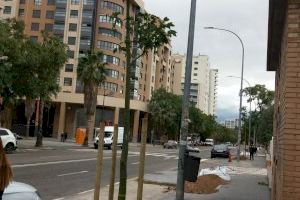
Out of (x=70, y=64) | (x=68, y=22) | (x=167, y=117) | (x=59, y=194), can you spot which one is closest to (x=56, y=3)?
(x=68, y=22)

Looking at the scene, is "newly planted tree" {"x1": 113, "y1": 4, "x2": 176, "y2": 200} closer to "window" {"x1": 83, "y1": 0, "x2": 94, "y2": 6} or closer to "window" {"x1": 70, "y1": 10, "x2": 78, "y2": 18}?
"window" {"x1": 83, "y1": 0, "x2": 94, "y2": 6}

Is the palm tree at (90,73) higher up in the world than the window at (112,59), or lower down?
lower down

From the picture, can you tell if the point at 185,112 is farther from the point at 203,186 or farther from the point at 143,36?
the point at 203,186

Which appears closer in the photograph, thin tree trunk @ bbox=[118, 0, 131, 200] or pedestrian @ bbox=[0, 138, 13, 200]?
pedestrian @ bbox=[0, 138, 13, 200]

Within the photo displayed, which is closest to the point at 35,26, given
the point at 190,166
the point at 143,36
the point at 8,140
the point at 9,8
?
the point at 9,8

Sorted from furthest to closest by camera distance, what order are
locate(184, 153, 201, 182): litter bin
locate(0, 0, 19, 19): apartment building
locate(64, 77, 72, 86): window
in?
1. locate(0, 0, 19, 19): apartment building
2. locate(64, 77, 72, 86): window
3. locate(184, 153, 201, 182): litter bin

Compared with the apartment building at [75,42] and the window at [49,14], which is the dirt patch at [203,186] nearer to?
the apartment building at [75,42]

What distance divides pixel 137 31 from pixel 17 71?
1182 inches

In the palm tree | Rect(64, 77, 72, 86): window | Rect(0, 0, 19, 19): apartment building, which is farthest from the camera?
Rect(0, 0, 19, 19): apartment building

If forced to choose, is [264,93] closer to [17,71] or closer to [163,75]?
[163,75]

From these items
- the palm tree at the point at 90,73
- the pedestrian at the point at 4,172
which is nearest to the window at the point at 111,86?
the palm tree at the point at 90,73

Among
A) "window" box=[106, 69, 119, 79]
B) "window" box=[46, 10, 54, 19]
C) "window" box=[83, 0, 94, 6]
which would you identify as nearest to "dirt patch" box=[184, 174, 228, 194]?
"window" box=[106, 69, 119, 79]

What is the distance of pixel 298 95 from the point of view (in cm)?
630

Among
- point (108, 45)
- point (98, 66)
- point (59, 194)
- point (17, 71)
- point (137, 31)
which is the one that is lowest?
point (59, 194)
